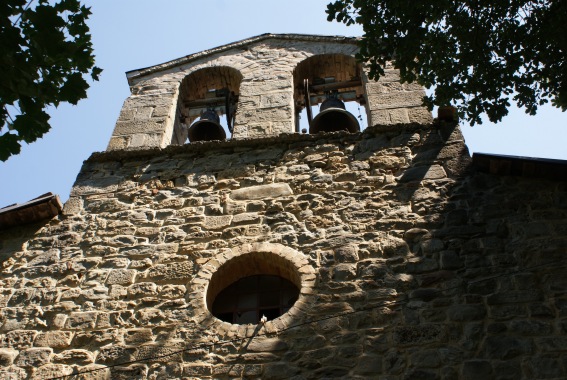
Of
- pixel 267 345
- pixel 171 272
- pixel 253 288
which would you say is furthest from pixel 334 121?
pixel 267 345

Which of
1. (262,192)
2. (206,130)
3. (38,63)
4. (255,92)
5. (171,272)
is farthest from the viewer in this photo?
(255,92)

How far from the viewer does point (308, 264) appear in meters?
4.45

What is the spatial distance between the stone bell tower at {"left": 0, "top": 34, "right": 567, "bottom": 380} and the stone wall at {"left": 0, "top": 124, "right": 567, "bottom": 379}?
14 mm

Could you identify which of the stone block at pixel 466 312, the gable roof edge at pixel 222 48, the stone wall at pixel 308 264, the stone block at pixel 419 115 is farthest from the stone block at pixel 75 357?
the gable roof edge at pixel 222 48

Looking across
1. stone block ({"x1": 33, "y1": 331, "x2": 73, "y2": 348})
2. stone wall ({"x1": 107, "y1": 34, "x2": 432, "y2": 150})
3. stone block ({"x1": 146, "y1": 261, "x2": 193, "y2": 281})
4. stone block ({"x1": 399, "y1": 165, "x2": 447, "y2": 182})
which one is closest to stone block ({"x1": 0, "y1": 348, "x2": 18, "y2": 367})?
stone block ({"x1": 33, "y1": 331, "x2": 73, "y2": 348})

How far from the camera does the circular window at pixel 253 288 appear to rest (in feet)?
14.7

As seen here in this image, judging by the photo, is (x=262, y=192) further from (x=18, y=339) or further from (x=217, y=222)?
(x=18, y=339)

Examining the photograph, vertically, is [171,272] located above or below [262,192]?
below

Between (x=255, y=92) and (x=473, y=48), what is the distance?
2.57m

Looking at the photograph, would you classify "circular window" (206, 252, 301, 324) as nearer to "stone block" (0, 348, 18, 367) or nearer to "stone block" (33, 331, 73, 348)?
"stone block" (33, 331, 73, 348)

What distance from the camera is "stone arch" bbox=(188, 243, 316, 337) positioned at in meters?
4.14

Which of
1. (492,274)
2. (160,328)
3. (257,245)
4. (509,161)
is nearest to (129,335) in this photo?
(160,328)

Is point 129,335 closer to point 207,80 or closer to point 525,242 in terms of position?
point 525,242

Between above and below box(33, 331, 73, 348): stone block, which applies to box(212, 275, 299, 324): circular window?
above
